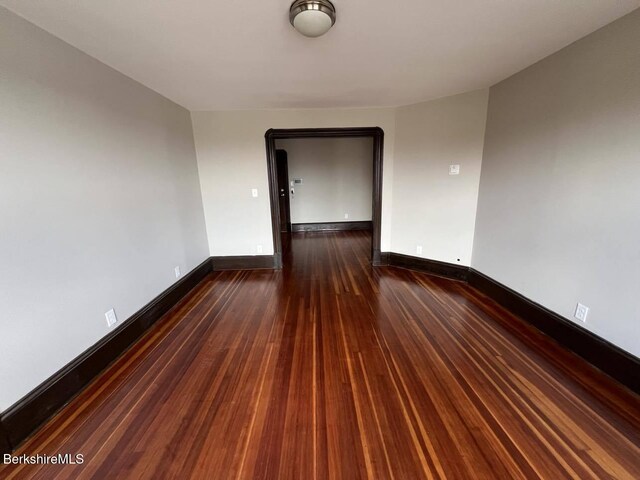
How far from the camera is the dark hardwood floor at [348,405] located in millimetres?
1267

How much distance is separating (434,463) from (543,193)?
229cm

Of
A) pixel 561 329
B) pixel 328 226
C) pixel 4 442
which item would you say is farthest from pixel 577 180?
pixel 328 226

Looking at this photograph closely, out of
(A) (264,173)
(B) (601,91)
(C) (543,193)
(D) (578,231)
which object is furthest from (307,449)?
(A) (264,173)

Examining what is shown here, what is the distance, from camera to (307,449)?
1.33 m

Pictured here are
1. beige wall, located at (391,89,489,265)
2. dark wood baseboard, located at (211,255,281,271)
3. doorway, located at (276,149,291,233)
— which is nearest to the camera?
beige wall, located at (391,89,489,265)

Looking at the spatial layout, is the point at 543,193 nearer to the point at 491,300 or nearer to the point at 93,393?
the point at 491,300

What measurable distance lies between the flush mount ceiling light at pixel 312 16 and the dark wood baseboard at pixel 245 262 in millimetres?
3048

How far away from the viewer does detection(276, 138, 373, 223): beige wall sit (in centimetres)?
648

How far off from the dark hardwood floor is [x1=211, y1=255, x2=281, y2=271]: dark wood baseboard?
1410 mm

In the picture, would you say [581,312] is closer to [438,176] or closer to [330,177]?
[438,176]

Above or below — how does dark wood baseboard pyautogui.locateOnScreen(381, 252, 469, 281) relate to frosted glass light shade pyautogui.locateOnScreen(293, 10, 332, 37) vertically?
below

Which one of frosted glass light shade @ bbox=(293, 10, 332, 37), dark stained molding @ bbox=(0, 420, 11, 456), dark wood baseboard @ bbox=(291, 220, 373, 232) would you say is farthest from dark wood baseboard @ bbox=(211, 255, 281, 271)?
frosted glass light shade @ bbox=(293, 10, 332, 37)

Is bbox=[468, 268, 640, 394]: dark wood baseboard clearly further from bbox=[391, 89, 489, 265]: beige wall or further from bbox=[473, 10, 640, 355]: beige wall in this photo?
bbox=[391, 89, 489, 265]: beige wall

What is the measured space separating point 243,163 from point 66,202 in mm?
2277
